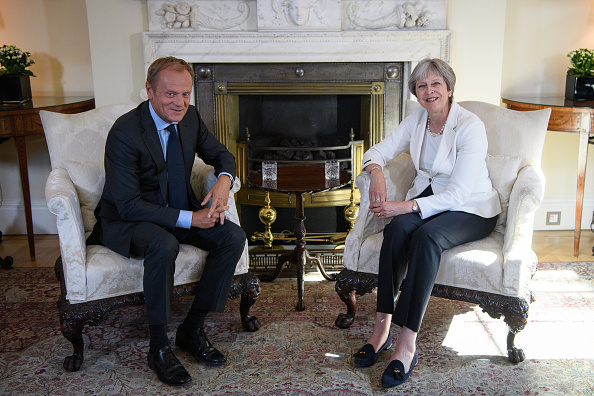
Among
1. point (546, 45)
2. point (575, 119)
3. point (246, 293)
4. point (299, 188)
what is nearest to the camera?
point (246, 293)

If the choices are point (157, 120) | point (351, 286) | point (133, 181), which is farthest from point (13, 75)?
point (351, 286)

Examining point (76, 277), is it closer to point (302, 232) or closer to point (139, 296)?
point (139, 296)

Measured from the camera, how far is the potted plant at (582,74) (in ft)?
11.5

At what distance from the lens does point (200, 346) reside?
2408mm

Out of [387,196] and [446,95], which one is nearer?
[446,95]

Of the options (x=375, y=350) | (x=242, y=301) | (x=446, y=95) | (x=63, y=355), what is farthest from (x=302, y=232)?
(x=63, y=355)

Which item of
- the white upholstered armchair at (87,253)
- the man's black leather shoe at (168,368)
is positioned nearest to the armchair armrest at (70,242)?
the white upholstered armchair at (87,253)

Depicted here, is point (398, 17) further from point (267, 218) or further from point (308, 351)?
point (308, 351)

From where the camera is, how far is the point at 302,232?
2.95 meters

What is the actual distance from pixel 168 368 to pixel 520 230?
1.43 metres

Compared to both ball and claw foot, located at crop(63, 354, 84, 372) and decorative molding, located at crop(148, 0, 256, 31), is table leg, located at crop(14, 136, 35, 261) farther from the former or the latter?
ball and claw foot, located at crop(63, 354, 84, 372)

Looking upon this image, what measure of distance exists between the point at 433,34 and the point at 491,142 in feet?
3.31

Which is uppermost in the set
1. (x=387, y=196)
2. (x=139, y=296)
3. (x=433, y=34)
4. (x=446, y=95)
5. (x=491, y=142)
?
(x=433, y=34)

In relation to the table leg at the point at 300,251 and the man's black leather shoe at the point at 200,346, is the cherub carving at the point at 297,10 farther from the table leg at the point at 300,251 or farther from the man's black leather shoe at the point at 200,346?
the man's black leather shoe at the point at 200,346
